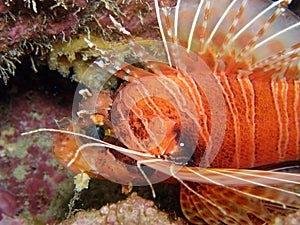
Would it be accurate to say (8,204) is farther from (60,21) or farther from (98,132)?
(60,21)

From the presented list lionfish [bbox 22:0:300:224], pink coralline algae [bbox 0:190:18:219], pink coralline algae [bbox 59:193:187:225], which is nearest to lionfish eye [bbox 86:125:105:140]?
lionfish [bbox 22:0:300:224]

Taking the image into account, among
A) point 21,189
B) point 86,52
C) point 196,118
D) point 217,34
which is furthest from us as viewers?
point 21,189

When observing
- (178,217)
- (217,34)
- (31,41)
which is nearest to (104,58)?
(31,41)

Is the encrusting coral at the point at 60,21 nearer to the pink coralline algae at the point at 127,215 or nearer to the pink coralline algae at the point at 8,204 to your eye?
the pink coralline algae at the point at 127,215

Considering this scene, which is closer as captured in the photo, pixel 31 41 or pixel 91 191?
pixel 31 41

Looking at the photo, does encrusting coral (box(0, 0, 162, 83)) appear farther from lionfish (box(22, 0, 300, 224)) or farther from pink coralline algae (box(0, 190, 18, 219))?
pink coralline algae (box(0, 190, 18, 219))

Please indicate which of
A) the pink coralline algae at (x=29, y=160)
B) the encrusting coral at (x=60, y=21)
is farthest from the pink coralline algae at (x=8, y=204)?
the encrusting coral at (x=60, y=21)

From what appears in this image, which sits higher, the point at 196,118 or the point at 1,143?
the point at 196,118

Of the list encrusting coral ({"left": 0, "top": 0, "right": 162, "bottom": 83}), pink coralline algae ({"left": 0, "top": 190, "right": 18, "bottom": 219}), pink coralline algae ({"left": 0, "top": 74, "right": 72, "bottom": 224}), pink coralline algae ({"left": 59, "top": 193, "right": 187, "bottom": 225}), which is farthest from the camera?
pink coralline algae ({"left": 0, "top": 74, "right": 72, "bottom": 224})

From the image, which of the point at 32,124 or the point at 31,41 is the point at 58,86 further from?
the point at 31,41
